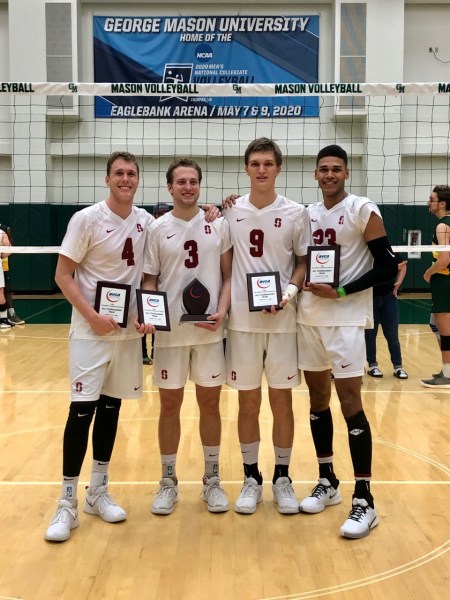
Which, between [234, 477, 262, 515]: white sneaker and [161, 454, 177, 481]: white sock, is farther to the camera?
[161, 454, 177, 481]: white sock

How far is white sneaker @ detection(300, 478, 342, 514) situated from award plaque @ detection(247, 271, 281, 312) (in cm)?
120

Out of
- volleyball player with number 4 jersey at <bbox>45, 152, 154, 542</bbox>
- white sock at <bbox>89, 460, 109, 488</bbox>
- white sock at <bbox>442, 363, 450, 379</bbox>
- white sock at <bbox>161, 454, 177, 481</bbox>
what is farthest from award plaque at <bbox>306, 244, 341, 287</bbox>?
white sock at <bbox>442, 363, 450, 379</bbox>

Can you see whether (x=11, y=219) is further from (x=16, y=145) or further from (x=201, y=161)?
(x=201, y=161)

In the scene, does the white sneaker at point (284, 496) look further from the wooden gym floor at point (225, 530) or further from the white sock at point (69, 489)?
the white sock at point (69, 489)

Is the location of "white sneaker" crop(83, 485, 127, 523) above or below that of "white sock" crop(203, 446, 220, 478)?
below

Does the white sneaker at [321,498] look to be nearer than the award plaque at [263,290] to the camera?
No

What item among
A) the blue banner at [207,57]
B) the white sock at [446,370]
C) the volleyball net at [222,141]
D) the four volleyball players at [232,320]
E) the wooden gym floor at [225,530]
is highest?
the blue banner at [207,57]

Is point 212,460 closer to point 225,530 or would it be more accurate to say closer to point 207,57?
point 225,530

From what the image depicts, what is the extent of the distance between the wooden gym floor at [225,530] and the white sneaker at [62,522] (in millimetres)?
47

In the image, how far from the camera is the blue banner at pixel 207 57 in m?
Result: 15.8

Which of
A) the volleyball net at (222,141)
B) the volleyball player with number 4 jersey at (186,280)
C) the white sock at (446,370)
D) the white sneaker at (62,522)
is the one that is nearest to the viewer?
the white sneaker at (62,522)

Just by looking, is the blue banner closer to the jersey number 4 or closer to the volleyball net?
the volleyball net

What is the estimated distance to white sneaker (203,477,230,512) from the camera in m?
4.02

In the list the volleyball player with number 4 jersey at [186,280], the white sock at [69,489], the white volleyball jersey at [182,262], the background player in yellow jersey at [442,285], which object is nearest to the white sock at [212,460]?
the volleyball player with number 4 jersey at [186,280]
